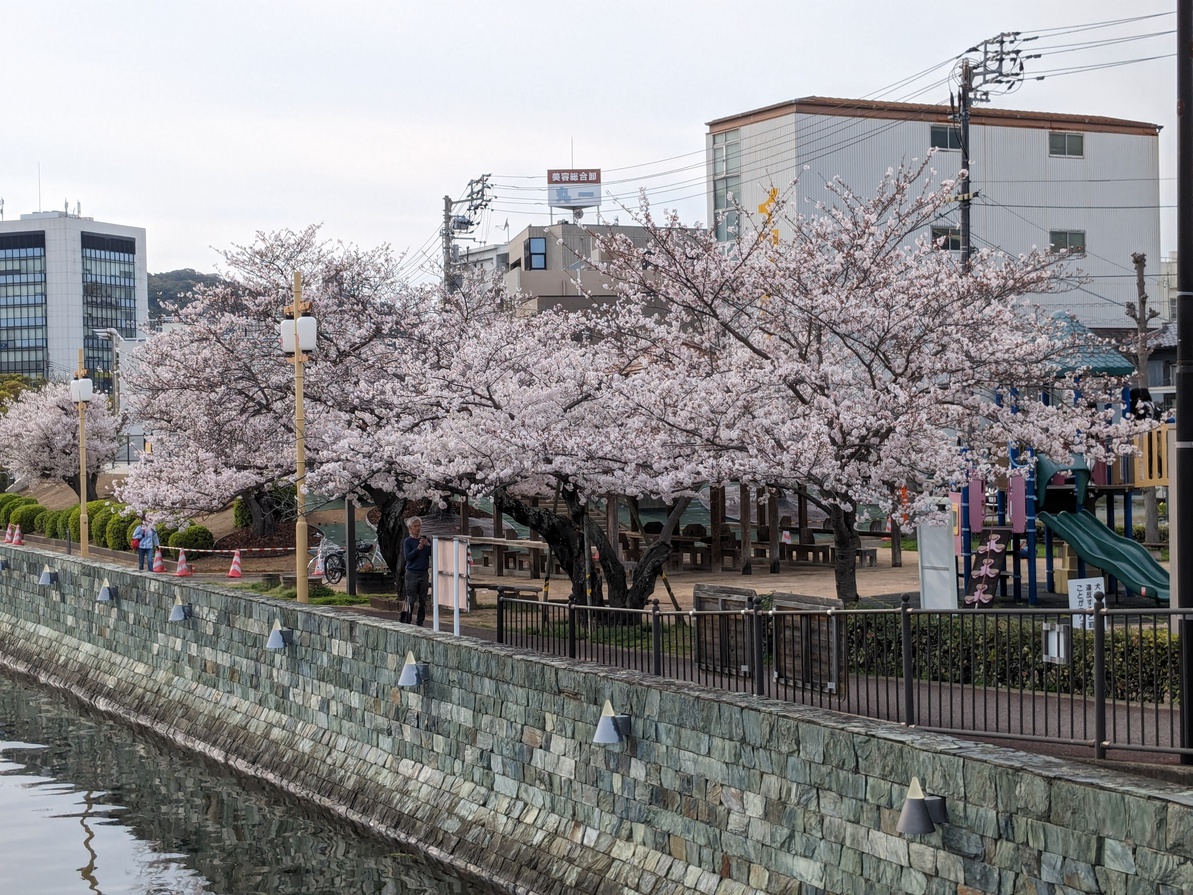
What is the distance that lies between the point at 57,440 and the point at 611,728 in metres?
51.9

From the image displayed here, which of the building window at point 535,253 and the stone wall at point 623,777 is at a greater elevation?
the building window at point 535,253

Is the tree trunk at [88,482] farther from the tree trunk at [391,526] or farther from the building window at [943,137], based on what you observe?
the building window at [943,137]

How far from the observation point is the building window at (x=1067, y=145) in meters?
51.4

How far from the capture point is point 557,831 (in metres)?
12.9

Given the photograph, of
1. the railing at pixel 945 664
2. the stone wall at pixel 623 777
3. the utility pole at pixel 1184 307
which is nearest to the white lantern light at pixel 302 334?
the stone wall at pixel 623 777

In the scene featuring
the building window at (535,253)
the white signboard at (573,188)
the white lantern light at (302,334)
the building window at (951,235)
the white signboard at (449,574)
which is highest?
the white signboard at (573,188)

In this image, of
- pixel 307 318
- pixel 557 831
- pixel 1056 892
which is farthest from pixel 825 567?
Result: pixel 1056 892

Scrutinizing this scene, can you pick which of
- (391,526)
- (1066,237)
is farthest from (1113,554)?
(1066,237)

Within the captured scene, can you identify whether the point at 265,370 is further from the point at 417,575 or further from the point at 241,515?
the point at 241,515

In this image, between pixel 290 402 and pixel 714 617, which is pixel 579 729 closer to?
pixel 714 617

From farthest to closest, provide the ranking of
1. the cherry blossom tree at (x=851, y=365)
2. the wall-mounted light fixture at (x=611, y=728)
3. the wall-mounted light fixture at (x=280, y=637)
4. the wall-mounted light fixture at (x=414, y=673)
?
1. the wall-mounted light fixture at (x=280, y=637)
2. the cherry blossom tree at (x=851, y=365)
3. the wall-mounted light fixture at (x=414, y=673)
4. the wall-mounted light fixture at (x=611, y=728)

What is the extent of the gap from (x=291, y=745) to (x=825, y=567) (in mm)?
14972

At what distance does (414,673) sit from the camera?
15453 mm

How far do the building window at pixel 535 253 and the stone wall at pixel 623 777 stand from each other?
44.8 metres
